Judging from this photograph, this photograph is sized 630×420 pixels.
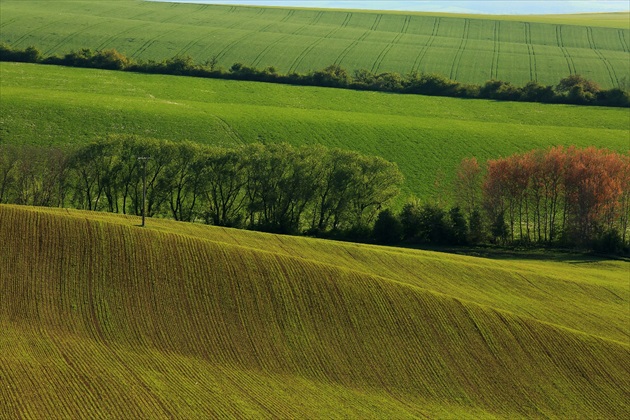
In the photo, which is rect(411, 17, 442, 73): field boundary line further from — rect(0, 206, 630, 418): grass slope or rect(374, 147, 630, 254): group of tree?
rect(0, 206, 630, 418): grass slope

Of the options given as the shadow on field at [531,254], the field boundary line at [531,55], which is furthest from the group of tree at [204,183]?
the field boundary line at [531,55]

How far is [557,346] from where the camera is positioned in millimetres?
49812

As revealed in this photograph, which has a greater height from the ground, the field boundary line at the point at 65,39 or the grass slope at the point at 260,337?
the field boundary line at the point at 65,39

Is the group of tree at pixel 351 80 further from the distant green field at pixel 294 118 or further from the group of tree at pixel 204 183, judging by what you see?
the group of tree at pixel 204 183

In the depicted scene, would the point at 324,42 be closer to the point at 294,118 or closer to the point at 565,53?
the point at 565,53

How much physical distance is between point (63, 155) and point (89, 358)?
166 ft

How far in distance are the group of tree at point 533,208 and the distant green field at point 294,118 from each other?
8168 millimetres

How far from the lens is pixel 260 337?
46.4m

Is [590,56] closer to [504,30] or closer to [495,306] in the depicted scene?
[504,30]

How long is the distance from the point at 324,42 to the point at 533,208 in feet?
295

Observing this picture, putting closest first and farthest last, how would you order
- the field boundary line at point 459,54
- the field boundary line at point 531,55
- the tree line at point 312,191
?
1. the tree line at point 312,191
2. the field boundary line at point 459,54
3. the field boundary line at point 531,55

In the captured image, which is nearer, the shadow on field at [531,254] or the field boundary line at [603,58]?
the shadow on field at [531,254]

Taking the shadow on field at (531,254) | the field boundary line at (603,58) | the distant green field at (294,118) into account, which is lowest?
the shadow on field at (531,254)

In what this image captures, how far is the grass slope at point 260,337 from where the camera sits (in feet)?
127
